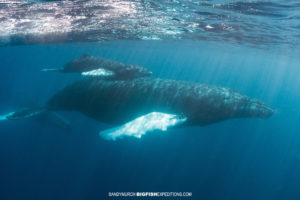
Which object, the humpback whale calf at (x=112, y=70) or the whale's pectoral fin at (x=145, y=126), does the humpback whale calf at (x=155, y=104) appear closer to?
the whale's pectoral fin at (x=145, y=126)

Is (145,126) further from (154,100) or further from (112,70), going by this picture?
(112,70)

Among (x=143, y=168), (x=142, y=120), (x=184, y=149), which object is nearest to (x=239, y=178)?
(x=184, y=149)

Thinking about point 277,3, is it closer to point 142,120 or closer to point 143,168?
point 142,120

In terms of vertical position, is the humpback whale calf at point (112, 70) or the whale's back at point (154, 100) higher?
the humpback whale calf at point (112, 70)

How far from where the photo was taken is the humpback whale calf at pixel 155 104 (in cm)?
683

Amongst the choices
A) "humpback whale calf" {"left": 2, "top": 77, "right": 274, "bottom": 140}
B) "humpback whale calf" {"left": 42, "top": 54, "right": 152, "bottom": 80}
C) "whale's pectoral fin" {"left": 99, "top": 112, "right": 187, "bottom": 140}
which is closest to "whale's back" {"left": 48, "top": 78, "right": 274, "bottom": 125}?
"humpback whale calf" {"left": 2, "top": 77, "right": 274, "bottom": 140}

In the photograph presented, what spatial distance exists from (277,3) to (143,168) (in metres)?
14.5

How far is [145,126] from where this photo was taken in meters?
6.55

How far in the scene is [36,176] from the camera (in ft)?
56.9

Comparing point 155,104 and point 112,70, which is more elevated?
point 112,70

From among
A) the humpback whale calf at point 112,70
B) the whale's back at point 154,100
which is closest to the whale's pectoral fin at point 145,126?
the whale's back at point 154,100

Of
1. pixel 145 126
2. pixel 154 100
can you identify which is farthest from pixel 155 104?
pixel 145 126

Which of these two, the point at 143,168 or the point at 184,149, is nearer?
the point at 143,168

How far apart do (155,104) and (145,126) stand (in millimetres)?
1767
